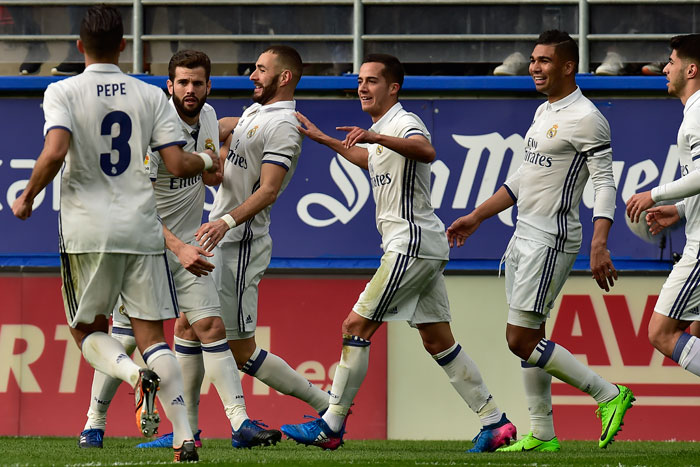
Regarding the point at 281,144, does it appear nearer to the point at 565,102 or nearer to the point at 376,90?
the point at 376,90

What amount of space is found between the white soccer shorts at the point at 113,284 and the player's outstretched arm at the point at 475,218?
89.8 inches

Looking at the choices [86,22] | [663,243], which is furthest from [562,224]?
[86,22]

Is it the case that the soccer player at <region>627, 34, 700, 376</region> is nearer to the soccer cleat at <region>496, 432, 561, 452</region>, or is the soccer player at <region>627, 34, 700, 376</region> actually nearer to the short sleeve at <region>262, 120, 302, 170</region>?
the soccer cleat at <region>496, 432, 561, 452</region>

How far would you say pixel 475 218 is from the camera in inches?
308

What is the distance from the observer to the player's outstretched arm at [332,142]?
7527mm

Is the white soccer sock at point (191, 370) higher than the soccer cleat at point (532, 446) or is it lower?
higher

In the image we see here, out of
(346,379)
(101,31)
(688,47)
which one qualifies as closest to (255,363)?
(346,379)

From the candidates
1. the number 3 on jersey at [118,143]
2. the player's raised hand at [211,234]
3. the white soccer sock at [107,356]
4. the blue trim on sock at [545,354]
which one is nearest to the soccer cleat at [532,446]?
the blue trim on sock at [545,354]

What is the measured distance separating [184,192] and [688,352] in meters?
2.90

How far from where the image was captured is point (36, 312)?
365 inches

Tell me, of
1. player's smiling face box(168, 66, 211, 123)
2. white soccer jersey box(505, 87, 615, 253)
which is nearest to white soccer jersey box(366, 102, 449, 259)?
white soccer jersey box(505, 87, 615, 253)

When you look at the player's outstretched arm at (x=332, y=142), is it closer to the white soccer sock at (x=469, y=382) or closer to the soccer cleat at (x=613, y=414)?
the white soccer sock at (x=469, y=382)

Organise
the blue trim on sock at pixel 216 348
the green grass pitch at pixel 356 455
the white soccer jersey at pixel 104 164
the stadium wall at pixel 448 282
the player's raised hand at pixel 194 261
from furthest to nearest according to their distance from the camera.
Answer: the stadium wall at pixel 448 282 → the blue trim on sock at pixel 216 348 → the player's raised hand at pixel 194 261 → the green grass pitch at pixel 356 455 → the white soccer jersey at pixel 104 164

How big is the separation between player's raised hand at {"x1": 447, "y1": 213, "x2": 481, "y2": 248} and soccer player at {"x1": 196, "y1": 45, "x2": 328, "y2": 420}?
1019mm
